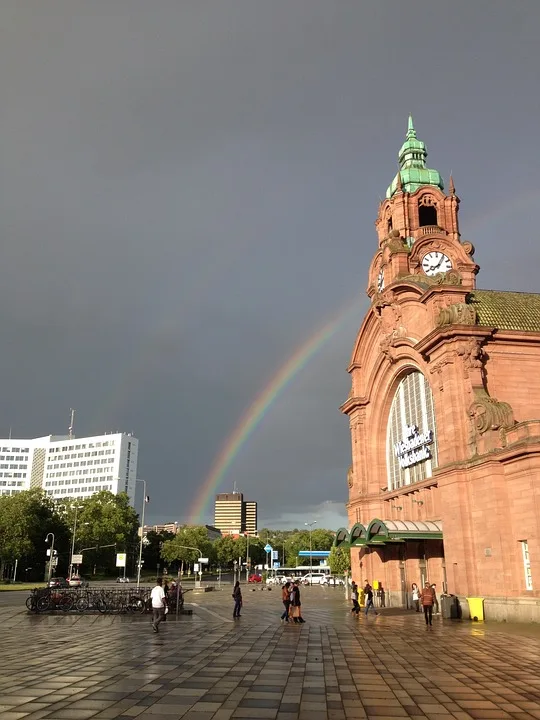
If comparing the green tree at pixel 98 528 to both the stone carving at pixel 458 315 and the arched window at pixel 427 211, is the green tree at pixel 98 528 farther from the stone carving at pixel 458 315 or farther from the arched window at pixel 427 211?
the stone carving at pixel 458 315

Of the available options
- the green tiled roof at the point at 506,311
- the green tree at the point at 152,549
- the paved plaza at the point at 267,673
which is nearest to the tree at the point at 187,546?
the green tree at the point at 152,549

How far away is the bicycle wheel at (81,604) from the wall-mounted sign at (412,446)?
22.1 m

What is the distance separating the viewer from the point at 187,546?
447ft

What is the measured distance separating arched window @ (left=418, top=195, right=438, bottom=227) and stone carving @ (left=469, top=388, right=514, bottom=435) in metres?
24.9

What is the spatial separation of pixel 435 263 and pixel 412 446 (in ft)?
53.6

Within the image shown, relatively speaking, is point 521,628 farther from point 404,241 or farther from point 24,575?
point 24,575

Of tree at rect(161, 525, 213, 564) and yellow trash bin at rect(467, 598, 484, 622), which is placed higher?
tree at rect(161, 525, 213, 564)

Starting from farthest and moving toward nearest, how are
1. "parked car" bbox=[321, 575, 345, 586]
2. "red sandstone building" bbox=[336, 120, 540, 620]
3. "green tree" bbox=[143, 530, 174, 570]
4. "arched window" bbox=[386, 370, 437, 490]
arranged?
1. "green tree" bbox=[143, 530, 174, 570]
2. "parked car" bbox=[321, 575, 345, 586]
3. "arched window" bbox=[386, 370, 437, 490]
4. "red sandstone building" bbox=[336, 120, 540, 620]

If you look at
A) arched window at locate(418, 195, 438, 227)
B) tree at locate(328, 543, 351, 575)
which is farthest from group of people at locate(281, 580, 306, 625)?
tree at locate(328, 543, 351, 575)

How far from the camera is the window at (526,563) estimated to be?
2802 centimetres

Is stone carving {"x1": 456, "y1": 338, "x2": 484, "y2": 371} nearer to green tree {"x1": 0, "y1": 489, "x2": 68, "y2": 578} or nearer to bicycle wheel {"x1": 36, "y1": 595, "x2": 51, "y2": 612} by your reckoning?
bicycle wheel {"x1": 36, "y1": 595, "x2": 51, "y2": 612}

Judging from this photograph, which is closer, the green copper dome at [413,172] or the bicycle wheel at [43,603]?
the bicycle wheel at [43,603]

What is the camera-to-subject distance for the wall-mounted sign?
128ft

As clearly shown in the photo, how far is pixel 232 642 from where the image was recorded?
21.2 metres
